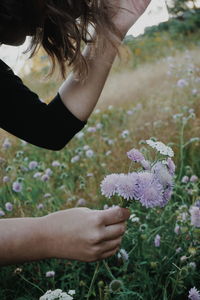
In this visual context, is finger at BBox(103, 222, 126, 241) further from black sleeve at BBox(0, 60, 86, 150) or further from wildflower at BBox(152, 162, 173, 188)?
black sleeve at BBox(0, 60, 86, 150)

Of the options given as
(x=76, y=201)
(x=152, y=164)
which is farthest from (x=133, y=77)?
(x=152, y=164)

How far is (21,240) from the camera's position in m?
0.79

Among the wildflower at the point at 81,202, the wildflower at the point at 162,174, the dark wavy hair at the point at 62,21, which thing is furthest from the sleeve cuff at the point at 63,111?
the wildflower at the point at 81,202

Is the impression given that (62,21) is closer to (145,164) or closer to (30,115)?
(30,115)

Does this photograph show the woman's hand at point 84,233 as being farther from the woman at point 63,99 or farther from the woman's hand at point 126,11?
the woman's hand at point 126,11

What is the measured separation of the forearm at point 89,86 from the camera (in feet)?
3.44

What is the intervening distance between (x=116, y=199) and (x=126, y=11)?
0.65 meters

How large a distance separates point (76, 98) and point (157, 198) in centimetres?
40

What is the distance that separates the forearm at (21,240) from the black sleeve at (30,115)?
424 millimetres

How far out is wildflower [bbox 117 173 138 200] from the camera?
814mm

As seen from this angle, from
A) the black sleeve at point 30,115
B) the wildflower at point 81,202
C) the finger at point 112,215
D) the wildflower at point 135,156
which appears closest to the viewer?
the finger at point 112,215

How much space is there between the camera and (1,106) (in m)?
1.15

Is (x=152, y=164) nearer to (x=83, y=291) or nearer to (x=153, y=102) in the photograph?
(x=83, y=291)

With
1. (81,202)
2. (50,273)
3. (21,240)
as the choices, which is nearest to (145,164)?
(21,240)
